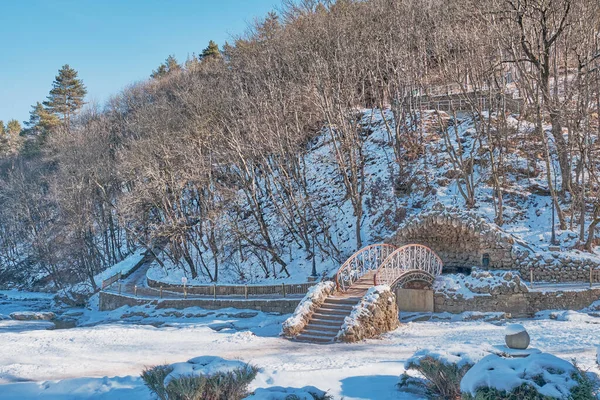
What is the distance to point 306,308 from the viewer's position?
15664mm

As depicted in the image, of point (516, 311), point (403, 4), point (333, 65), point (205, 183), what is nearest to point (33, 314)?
point (205, 183)

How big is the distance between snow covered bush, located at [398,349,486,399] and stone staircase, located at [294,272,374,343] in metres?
5.75

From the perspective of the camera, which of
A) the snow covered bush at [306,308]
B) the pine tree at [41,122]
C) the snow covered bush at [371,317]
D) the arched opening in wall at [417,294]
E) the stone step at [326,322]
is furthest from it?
the pine tree at [41,122]

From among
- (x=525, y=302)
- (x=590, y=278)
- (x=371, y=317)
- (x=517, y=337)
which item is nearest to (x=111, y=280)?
(x=371, y=317)

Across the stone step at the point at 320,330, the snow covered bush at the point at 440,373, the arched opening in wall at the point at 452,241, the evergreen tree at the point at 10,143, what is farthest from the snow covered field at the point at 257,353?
the evergreen tree at the point at 10,143

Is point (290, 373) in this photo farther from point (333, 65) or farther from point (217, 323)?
point (333, 65)

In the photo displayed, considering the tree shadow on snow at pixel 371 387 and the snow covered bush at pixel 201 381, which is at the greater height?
the snow covered bush at pixel 201 381

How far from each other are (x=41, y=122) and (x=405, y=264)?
1903 inches

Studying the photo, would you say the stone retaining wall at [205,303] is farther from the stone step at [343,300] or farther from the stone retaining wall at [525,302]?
the stone retaining wall at [525,302]

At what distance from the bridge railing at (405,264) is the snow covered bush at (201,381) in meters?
9.14

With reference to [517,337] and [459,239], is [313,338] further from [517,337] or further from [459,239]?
[459,239]

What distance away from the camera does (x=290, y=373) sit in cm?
964

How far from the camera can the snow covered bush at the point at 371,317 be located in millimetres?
14305

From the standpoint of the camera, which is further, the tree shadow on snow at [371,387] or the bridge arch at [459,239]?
the bridge arch at [459,239]
